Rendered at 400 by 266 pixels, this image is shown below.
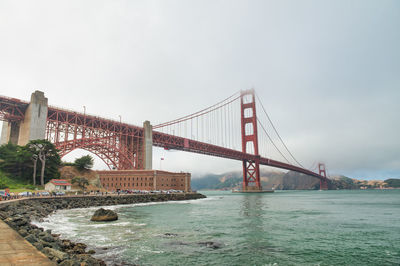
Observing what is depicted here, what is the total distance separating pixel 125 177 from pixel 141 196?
1963 cm

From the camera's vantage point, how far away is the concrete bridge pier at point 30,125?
60219 millimetres

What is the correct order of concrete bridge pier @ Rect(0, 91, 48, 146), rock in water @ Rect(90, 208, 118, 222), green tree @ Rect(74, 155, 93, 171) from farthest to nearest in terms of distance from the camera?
green tree @ Rect(74, 155, 93, 171)
concrete bridge pier @ Rect(0, 91, 48, 146)
rock in water @ Rect(90, 208, 118, 222)

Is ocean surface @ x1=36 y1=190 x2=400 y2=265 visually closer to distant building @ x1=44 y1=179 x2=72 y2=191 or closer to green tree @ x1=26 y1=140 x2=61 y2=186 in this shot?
distant building @ x1=44 y1=179 x2=72 y2=191

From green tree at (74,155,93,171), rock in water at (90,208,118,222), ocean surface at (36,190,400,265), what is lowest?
ocean surface at (36,190,400,265)

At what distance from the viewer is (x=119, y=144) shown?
86812 millimetres

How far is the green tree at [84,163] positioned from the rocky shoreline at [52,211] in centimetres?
2085

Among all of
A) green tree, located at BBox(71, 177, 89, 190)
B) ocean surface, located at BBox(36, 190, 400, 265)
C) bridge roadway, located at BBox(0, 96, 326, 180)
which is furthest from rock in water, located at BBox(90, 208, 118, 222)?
bridge roadway, located at BBox(0, 96, 326, 180)

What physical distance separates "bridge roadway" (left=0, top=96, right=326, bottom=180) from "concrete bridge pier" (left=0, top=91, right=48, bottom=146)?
2.15 m

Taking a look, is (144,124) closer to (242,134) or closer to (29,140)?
(29,140)

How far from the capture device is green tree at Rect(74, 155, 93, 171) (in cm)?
7338

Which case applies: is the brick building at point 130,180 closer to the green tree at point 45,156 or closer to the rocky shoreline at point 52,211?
the rocky shoreline at point 52,211

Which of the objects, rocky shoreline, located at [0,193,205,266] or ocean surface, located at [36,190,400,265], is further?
ocean surface, located at [36,190,400,265]

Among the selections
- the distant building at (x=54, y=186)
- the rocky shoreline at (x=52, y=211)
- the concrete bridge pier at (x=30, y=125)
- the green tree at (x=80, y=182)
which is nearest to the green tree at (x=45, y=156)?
the distant building at (x=54, y=186)

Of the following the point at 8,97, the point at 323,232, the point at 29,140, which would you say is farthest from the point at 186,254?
the point at 8,97
